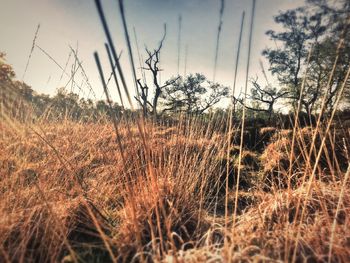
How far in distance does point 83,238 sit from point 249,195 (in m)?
1.28

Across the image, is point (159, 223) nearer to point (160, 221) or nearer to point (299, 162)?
point (160, 221)

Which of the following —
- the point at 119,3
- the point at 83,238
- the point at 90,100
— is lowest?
the point at 83,238

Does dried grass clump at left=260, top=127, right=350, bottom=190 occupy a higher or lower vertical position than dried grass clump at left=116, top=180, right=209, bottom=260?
higher

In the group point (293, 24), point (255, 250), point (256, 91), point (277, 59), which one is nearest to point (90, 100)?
point (255, 250)

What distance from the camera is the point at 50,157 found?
69.8 inches

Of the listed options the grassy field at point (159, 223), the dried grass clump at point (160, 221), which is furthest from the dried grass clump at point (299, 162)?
the dried grass clump at point (160, 221)

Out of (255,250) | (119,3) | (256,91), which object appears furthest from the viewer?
(256,91)

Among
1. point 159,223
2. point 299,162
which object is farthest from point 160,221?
point 299,162

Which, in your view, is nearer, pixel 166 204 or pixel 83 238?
pixel 83 238

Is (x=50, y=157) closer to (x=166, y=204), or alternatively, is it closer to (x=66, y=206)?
(x=66, y=206)

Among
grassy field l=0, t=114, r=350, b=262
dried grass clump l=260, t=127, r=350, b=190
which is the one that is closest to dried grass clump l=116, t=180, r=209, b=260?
grassy field l=0, t=114, r=350, b=262

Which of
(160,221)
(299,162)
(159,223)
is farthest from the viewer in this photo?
(299,162)

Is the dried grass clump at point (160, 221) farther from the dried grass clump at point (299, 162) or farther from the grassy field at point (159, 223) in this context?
the dried grass clump at point (299, 162)

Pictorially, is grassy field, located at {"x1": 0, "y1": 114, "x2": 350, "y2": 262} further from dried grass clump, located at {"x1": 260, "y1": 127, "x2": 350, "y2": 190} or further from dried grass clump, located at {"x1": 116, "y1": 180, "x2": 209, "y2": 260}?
dried grass clump, located at {"x1": 260, "y1": 127, "x2": 350, "y2": 190}
